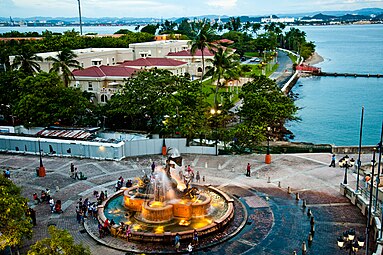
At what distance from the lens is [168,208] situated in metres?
27.8

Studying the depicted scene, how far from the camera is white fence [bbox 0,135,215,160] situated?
138 feet

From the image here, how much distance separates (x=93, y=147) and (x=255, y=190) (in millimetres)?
18202

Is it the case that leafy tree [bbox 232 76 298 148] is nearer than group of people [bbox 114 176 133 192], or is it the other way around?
group of people [bbox 114 176 133 192]

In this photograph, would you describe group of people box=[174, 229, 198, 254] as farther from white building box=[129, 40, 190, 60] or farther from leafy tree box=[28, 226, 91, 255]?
white building box=[129, 40, 190, 60]

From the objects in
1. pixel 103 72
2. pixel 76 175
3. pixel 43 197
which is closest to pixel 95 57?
pixel 103 72

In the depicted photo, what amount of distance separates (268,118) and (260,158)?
203 inches

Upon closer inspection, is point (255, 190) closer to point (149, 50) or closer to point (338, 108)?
point (338, 108)

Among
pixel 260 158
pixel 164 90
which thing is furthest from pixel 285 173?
pixel 164 90

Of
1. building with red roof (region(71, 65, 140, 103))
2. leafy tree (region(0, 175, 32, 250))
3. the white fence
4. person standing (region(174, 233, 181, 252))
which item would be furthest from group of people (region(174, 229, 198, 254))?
building with red roof (region(71, 65, 140, 103))

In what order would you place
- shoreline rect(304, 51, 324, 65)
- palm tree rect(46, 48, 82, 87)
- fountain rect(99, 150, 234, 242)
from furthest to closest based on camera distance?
shoreline rect(304, 51, 324, 65) → palm tree rect(46, 48, 82, 87) → fountain rect(99, 150, 234, 242)

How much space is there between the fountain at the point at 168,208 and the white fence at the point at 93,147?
1076 cm

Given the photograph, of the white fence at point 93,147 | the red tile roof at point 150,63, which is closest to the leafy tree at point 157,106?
the white fence at point 93,147

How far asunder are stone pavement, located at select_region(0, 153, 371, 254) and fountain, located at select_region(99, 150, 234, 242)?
1707mm

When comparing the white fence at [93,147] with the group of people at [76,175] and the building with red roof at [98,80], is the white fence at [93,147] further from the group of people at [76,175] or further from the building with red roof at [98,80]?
the building with red roof at [98,80]
